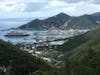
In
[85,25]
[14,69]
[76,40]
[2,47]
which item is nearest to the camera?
[14,69]

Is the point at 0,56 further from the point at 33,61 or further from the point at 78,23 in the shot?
the point at 78,23

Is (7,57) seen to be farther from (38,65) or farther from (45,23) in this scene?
(45,23)

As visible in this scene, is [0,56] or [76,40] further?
[76,40]

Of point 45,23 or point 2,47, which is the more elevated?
point 2,47

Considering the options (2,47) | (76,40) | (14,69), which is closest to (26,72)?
(14,69)

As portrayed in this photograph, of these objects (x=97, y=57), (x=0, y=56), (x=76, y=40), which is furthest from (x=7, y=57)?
(x=76, y=40)

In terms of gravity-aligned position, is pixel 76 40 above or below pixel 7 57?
below

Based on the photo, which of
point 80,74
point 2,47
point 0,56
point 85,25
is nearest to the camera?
point 80,74

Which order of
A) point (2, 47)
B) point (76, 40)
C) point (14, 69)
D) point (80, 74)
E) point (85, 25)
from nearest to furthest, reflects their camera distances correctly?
point (80, 74)
point (14, 69)
point (2, 47)
point (76, 40)
point (85, 25)

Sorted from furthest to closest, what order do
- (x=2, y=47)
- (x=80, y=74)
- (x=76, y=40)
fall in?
(x=76, y=40) < (x=2, y=47) < (x=80, y=74)
